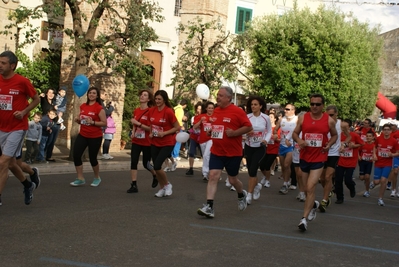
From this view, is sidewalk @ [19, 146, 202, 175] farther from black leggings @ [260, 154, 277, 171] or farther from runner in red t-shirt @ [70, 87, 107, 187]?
black leggings @ [260, 154, 277, 171]

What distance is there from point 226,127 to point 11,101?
10.8 feet

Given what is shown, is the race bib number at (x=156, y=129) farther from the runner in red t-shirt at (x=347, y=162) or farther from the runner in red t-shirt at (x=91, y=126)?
the runner in red t-shirt at (x=347, y=162)

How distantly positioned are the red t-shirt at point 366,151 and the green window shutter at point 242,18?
2276 centimetres

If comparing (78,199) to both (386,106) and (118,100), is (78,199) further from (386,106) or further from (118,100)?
(386,106)

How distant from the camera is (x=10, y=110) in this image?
973 centimetres

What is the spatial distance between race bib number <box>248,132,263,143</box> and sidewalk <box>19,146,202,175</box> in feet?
18.1

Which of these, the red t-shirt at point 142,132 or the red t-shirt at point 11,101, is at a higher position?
the red t-shirt at point 11,101

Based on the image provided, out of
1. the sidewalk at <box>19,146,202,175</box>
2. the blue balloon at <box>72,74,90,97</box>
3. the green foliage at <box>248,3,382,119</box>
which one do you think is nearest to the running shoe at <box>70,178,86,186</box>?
the sidewalk at <box>19,146,202,175</box>

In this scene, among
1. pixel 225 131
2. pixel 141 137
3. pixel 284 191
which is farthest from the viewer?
pixel 284 191

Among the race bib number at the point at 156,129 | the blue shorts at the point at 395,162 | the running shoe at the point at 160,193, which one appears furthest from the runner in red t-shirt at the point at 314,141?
the blue shorts at the point at 395,162

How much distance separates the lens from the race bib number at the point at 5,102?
9727 mm

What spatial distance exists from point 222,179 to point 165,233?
377 inches

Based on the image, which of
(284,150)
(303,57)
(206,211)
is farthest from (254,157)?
(303,57)

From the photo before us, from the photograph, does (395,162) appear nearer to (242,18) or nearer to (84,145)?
(84,145)
